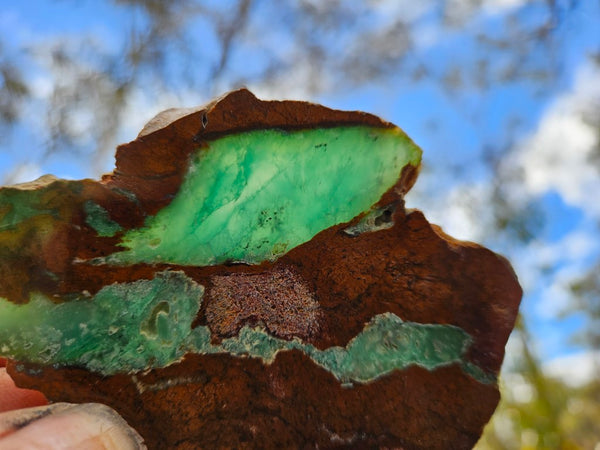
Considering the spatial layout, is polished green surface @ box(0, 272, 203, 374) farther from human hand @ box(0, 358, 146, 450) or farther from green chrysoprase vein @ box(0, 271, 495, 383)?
Result: human hand @ box(0, 358, 146, 450)

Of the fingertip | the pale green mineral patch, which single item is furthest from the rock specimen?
the fingertip

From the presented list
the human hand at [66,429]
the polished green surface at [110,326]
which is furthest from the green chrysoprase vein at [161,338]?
the human hand at [66,429]

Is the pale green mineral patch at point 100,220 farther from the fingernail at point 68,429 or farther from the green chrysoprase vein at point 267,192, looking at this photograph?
the fingernail at point 68,429

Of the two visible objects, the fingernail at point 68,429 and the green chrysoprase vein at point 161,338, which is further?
the green chrysoprase vein at point 161,338

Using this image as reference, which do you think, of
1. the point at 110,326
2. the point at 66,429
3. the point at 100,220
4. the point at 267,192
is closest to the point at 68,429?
the point at 66,429

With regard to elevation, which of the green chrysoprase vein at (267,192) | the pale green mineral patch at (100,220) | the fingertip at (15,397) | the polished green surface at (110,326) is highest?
the green chrysoprase vein at (267,192)

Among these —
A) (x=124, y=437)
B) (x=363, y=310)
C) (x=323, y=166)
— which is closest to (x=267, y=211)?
(x=323, y=166)
